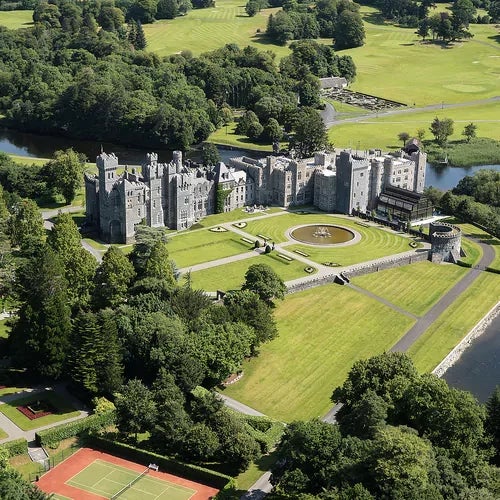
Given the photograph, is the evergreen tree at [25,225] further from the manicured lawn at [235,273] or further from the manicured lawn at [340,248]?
the manicured lawn at [340,248]

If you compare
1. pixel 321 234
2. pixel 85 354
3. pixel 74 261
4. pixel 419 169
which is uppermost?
pixel 74 261

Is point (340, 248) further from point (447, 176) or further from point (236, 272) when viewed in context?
point (447, 176)

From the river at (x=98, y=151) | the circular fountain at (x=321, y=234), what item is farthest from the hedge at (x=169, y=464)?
the river at (x=98, y=151)

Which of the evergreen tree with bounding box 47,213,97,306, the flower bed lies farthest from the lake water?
the evergreen tree with bounding box 47,213,97,306

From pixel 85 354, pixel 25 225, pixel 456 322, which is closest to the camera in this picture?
pixel 85 354

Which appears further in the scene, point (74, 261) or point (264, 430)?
point (74, 261)

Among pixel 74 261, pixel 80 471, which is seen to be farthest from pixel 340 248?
pixel 80 471

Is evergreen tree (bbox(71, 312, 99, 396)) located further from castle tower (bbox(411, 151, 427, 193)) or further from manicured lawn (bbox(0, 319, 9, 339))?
castle tower (bbox(411, 151, 427, 193))
